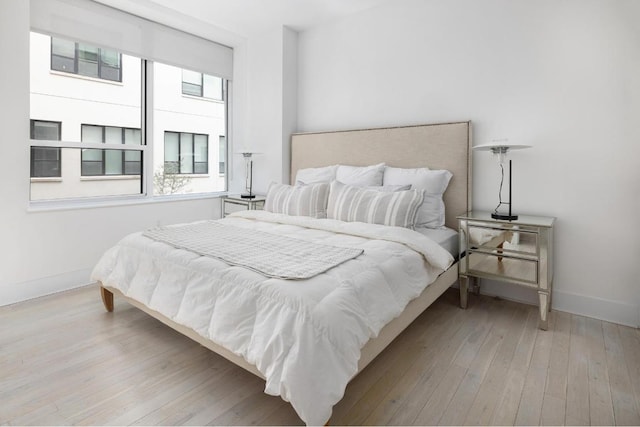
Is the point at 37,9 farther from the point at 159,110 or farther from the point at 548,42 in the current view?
the point at 548,42

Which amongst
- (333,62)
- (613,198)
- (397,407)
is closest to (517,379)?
(397,407)

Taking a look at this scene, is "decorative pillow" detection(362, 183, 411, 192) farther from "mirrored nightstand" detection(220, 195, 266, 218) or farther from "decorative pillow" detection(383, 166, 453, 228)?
"mirrored nightstand" detection(220, 195, 266, 218)

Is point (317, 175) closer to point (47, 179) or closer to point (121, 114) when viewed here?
point (121, 114)

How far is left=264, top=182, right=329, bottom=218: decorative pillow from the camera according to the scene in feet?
10.4

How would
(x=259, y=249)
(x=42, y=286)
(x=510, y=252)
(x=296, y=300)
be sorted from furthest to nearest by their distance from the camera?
(x=42, y=286) → (x=510, y=252) → (x=259, y=249) → (x=296, y=300)

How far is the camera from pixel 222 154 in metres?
4.75

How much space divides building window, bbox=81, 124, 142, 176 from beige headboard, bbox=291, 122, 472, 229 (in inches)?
71.2

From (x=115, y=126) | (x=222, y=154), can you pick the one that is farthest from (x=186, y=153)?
(x=115, y=126)

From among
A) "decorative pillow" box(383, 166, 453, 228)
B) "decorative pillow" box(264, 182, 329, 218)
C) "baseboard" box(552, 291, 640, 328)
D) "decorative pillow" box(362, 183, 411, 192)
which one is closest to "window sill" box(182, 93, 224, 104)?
"decorative pillow" box(264, 182, 329, 218)

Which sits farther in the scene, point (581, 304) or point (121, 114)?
point (121, 114)

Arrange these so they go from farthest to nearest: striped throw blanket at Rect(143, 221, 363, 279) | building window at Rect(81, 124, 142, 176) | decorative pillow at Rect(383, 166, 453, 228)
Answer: building window at Rect(81, 124, 142, 176) < decorative pillow at Rect(383, 166, 453, 228) < striped throw blanket at Rect(143, 221, 363, 279)

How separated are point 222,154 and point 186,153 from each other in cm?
52

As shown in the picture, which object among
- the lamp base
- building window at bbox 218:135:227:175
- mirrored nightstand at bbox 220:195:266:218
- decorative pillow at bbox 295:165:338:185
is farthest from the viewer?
building window at bbox 218:135:227:175

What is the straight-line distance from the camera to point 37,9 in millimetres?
2971
